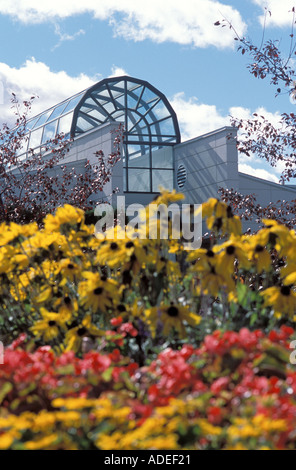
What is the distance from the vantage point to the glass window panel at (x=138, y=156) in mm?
24547

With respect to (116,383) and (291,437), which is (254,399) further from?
(116,383)

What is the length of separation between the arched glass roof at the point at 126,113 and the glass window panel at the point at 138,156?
0.12 m

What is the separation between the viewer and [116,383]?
2277 millimetres

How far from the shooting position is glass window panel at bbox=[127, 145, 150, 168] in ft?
80.5

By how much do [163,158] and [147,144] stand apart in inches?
34.2

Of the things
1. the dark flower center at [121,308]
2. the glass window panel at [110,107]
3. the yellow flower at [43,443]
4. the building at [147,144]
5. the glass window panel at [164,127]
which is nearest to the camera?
the yellow flower at [43,443]

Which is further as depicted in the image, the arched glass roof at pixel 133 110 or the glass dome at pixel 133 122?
the arched glass roof at pixel 133 110

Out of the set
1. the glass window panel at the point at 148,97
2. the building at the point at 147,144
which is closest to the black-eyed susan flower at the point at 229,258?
the building at the point at 147,144

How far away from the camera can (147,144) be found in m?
24.9

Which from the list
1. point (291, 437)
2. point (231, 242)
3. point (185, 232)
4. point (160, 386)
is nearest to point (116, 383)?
point (160, 386)

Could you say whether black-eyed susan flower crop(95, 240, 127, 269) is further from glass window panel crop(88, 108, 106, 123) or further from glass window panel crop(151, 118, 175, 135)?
glass window panel crop(151, 118, 175, 135)

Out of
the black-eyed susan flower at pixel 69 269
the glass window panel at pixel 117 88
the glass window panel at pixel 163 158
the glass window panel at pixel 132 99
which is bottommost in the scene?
the black-eyed susan flower at pixel 69 269

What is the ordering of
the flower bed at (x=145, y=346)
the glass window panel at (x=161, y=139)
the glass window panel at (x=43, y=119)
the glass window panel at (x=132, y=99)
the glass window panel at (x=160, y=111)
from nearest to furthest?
the flower bed at (x=145, y=346) → the glass window panel at (x=161, y=139) → the glass window panel at (x=132, y=99) → the glass window panel at (x=160, y=111) → the glass window panel at (x=43, y=119)

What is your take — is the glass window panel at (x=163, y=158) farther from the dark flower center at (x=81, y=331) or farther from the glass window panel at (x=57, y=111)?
the dark flower center at (x=81, y=331)
